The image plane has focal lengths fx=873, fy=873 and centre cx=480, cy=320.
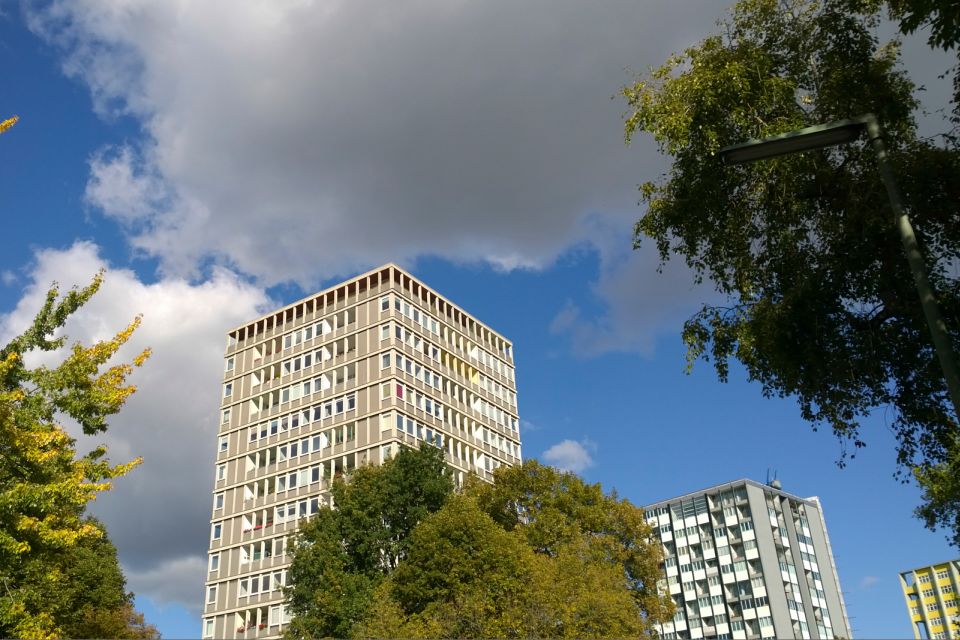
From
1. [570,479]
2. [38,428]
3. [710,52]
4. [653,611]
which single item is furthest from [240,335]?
[710,52]

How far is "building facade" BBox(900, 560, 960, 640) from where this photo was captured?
157125 mm

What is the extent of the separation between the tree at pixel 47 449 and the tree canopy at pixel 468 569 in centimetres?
1426

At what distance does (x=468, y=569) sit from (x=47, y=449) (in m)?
18.5

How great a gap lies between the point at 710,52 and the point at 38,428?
1704 cm

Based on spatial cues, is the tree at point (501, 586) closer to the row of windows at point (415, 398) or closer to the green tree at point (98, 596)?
the green tree at point (98, 596)

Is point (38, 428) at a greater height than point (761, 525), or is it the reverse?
point (761, 525)

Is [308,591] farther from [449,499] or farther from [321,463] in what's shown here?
[321,463]

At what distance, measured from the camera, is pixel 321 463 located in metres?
71.4

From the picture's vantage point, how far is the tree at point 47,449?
1881 cm

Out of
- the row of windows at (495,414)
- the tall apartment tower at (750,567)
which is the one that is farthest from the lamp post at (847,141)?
the tall apartment tower at (750,567)

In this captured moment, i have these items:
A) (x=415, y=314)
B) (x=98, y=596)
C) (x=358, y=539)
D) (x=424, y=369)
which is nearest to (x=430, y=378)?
(x=424, y=369)

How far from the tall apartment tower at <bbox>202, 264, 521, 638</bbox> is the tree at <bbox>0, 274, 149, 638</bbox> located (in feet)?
152

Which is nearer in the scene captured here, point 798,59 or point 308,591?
point 798,59

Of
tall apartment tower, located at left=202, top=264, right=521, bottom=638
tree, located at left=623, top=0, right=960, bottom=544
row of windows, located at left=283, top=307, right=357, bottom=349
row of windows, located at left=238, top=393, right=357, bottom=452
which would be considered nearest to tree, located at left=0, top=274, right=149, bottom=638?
tree, located at left=623, top=0, right=960, bottom=544
